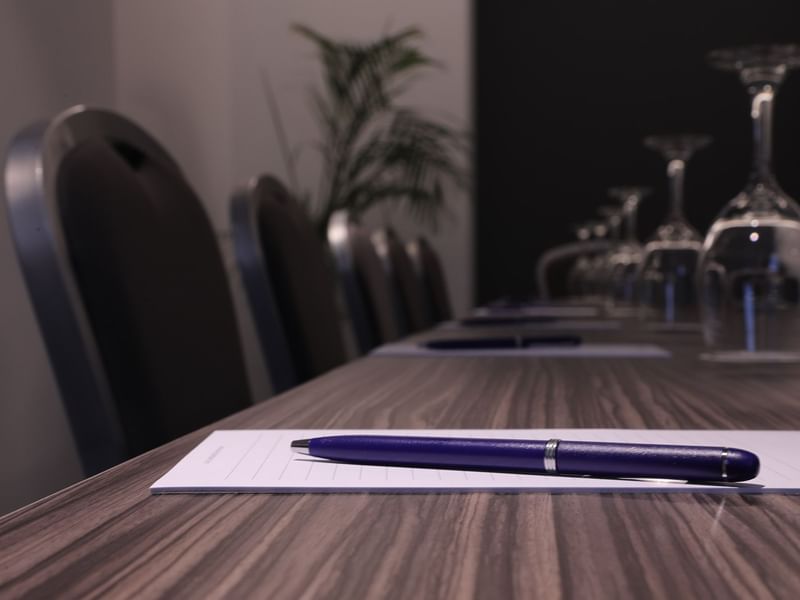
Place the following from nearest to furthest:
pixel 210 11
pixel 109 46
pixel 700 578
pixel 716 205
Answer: pixel 700 578 < pixel 109 46 < pixel 210 11 < pixel 716 205

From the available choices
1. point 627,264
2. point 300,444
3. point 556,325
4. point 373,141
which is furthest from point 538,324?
point 373,141

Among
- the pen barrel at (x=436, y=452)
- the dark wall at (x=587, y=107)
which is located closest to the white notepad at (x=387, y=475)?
the pen barrel at (x=436, y=452)

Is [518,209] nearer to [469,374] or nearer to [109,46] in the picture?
[109,46]

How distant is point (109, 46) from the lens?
243cm

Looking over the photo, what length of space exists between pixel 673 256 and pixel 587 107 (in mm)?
3781

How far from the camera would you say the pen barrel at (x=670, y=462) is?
0.35 metres

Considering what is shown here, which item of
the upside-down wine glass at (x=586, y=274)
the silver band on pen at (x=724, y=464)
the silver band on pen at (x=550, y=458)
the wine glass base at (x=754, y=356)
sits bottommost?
the upside-down wine glass at (x=586, y=274)

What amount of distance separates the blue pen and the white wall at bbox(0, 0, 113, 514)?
162 cm

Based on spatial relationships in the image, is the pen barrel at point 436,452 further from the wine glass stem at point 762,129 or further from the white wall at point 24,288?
the white wall at point 24,288

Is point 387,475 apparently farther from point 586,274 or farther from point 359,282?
point 586,274

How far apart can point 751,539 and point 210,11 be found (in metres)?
3.58

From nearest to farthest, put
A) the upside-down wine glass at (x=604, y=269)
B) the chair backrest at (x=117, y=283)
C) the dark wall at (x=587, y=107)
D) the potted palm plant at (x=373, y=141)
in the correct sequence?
the chair backrest at (x=117, y=283) < the upside-down wine glass at (x=604, y=269) < the potted palm plant at (x=373, y=141) < the dark wall at (x=587, y=107)

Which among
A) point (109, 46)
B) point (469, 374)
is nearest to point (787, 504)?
point (469, 374)

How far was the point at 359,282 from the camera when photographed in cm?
159
